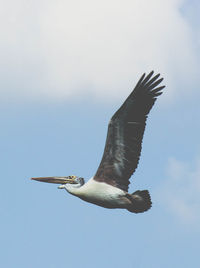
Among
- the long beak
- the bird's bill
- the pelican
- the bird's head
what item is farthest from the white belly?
the long beak

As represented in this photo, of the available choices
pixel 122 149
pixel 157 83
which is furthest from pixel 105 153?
pixel 157 83

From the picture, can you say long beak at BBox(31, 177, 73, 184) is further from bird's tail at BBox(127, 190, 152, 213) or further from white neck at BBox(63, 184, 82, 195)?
bird's tail at BBox(127, 190, 152, 213)

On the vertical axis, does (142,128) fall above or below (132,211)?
above

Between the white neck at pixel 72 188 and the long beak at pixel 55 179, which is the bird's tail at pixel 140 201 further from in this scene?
the long beak at pixel 55 179

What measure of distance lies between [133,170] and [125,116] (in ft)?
5.87

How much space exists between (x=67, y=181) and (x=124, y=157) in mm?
2383

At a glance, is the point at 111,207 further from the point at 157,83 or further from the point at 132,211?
the point at 157,83

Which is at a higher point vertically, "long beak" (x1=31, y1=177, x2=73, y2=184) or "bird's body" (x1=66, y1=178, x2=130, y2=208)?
"long beak" (x1=31, y1=177, x2=73, y2=184)

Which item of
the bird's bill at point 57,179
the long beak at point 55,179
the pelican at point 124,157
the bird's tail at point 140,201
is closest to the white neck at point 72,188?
the pelican at point 124,157

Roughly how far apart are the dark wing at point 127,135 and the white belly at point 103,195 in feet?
1.26

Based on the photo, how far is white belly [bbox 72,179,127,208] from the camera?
2977cm

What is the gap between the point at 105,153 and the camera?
99.0 ft

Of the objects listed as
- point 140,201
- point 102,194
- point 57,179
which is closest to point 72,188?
point 102,194

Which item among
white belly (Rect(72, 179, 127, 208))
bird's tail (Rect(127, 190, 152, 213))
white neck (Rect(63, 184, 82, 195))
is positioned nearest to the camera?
white belly (Rect(72, 179, 127, 208))
